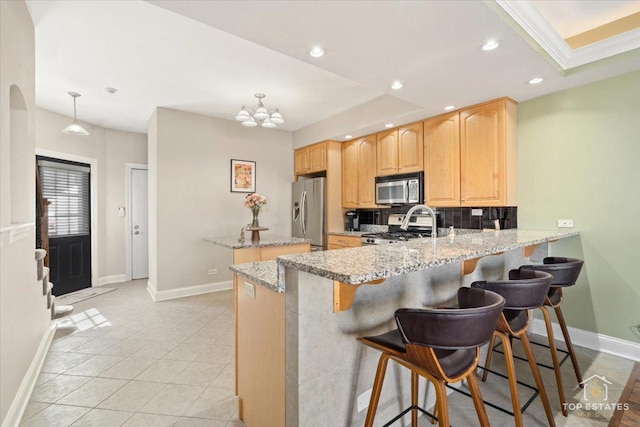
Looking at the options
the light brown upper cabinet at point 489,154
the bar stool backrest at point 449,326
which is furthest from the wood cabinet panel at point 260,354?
the light brown upper cabinet at point 489,154

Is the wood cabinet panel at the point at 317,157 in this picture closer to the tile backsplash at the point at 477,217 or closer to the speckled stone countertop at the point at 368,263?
the tile backsplash at the point at 477,217

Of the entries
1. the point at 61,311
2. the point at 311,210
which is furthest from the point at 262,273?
the point at 61,311

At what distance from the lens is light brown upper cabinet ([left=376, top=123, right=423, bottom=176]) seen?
3898 mm

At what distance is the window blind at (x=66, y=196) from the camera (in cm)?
455

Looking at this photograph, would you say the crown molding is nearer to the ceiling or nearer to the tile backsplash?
the ceiling

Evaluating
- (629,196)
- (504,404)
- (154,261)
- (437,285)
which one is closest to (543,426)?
(504,404)

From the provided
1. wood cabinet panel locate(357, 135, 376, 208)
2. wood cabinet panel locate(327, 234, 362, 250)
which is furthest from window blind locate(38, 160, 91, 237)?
wood cabinet panel locate(357, 135, 376, 208)

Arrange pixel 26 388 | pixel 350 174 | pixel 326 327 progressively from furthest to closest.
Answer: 1. pixel 350 174
2. pixel 26 388
3. pixel 326 327

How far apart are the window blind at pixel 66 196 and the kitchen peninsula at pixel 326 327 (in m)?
4.60

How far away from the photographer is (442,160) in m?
3.61

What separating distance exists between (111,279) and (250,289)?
5064mm

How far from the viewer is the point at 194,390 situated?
6.91 feet

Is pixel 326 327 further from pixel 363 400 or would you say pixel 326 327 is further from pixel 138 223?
pixel 138 223

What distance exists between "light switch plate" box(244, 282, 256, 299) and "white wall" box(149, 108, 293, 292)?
319 centimetres
